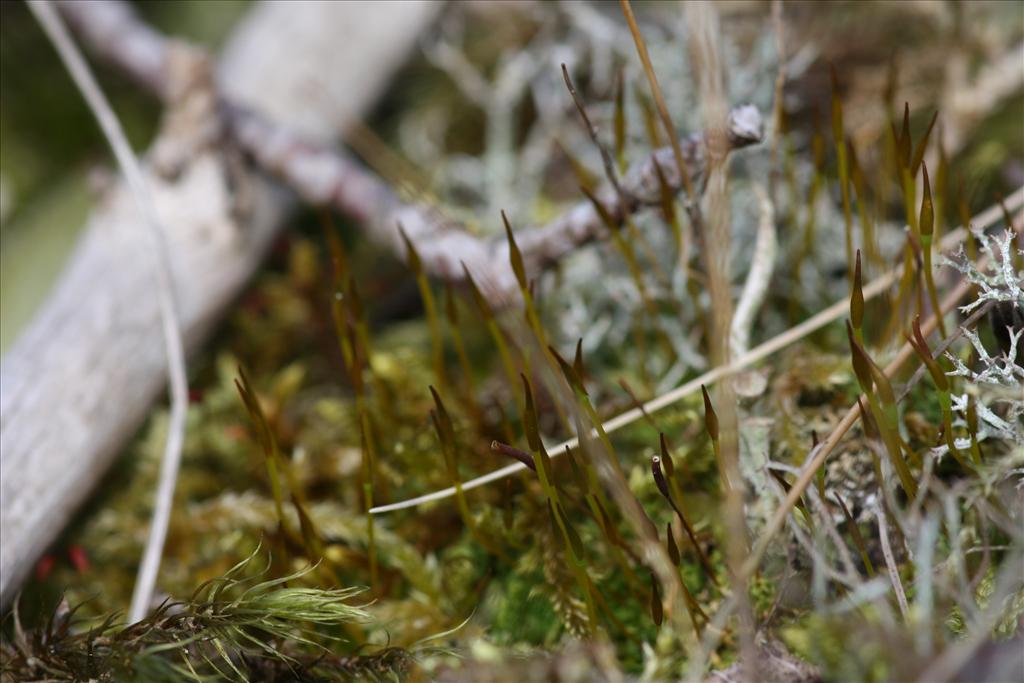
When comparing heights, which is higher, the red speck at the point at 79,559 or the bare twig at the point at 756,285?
the bare twig at the point at 756,285

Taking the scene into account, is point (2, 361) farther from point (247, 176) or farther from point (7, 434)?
point (247, 176)

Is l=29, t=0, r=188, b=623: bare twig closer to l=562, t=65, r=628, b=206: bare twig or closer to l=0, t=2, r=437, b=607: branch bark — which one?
l=0, t=2, r=437, b=607: branch bark

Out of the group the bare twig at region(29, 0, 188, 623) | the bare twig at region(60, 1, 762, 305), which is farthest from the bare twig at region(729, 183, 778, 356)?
the bare twig at region(29, 0, 188, 623)

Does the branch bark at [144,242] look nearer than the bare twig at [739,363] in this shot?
No

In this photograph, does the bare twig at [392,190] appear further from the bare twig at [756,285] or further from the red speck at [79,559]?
the red speck at [79,559]

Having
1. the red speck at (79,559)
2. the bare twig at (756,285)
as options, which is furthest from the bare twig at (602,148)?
the red speck at (79,559)

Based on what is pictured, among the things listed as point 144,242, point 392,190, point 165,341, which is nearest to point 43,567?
point 165,341

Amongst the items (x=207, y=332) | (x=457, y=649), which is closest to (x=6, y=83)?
(x=207, y=332)

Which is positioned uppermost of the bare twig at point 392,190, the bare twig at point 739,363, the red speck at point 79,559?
the bare twig at point 392,190
